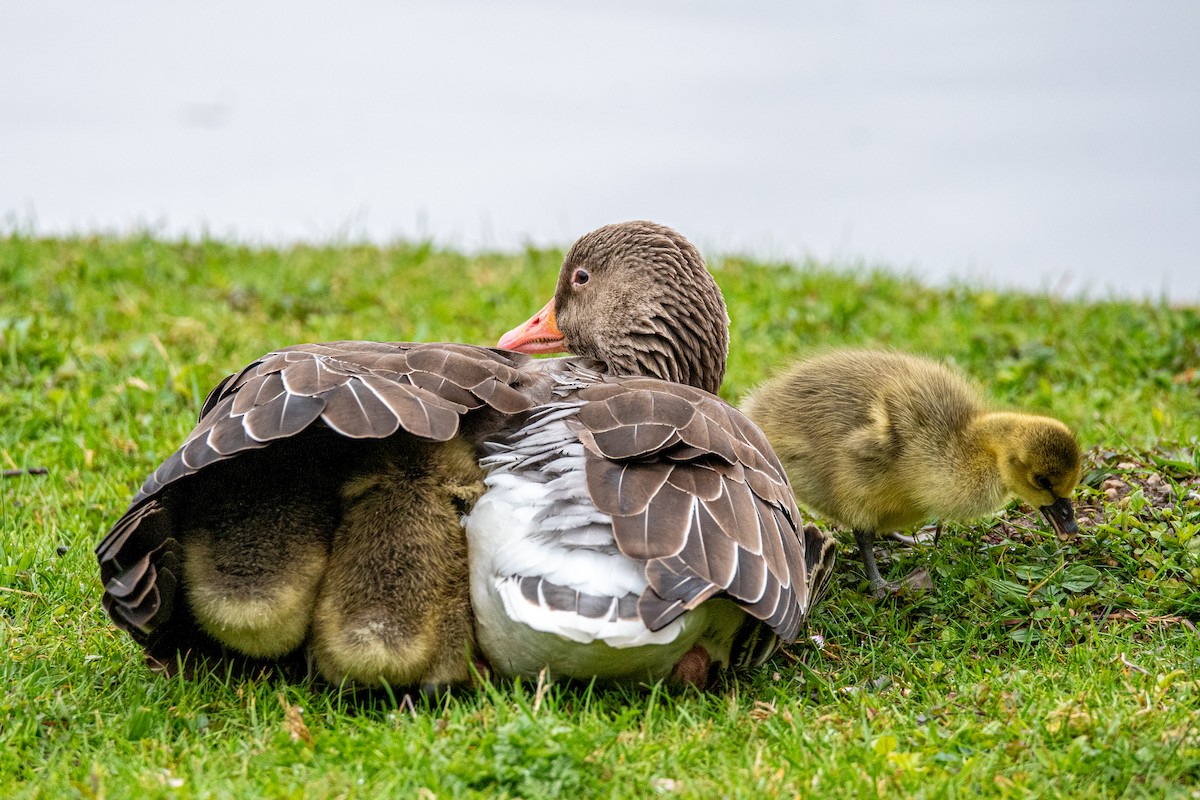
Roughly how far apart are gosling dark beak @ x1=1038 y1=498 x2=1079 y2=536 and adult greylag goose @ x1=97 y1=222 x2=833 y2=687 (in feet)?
5.18

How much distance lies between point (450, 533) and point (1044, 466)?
98.8 inches

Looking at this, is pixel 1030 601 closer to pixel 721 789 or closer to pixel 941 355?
pixel 721 789

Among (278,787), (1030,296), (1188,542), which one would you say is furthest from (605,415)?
(1030,296)

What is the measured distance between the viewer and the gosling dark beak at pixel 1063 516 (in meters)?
4.91

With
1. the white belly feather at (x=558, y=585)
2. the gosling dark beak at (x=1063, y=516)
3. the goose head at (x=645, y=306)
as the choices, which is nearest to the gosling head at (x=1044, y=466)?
the gosling dark beak at (x=1063, y=516)

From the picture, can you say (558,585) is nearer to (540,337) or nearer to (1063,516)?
(540,337)

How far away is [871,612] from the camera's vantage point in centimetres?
470

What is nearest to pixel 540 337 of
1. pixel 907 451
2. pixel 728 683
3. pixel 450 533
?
pixel 907 451

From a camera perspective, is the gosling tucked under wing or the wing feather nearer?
the wing feather

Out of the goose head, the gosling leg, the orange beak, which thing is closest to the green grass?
the gosling leg

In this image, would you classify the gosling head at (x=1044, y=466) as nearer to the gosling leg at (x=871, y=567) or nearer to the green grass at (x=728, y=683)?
the green grass at (x=728, y=683)

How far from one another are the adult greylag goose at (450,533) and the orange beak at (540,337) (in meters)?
1.52

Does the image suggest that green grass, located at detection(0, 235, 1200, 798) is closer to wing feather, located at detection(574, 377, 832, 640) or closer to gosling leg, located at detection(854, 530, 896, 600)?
gosling leg, located at detection(854, 530, 896, 600)

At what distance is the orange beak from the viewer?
18.4 feet
